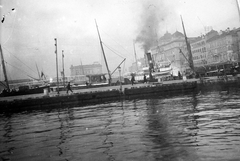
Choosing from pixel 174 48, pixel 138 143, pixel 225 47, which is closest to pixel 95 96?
pixel 138 143

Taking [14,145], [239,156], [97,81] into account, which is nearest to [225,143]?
[239,156]

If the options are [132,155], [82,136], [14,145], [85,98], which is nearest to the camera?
[132,155]

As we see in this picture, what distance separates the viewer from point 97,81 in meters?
58.6

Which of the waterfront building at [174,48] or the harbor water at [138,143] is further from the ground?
the waterfront building at [174,48]

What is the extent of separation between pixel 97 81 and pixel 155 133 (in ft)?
167

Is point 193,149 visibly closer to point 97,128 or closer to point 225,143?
point 225,143

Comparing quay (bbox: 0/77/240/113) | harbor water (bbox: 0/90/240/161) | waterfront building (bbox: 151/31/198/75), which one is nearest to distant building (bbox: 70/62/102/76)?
waterfront building (bbox: 151/31/198/75)

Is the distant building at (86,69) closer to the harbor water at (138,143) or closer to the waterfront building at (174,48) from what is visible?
the waterfront building at (174,48)

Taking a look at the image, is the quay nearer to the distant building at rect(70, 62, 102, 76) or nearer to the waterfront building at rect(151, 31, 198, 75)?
the waterfront building at rect(151, 31, 198, 75)

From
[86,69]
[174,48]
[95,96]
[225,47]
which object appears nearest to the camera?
[95,96]

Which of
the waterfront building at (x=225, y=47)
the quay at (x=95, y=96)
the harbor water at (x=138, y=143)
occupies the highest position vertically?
the waterfront building at (x=225, y=47)

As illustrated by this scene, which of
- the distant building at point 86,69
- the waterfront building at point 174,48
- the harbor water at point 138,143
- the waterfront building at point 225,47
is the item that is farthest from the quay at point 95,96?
the distant building at point 86,69

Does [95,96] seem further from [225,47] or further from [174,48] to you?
[174,48]

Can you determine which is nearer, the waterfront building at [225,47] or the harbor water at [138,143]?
the harbor water at [138,143]
